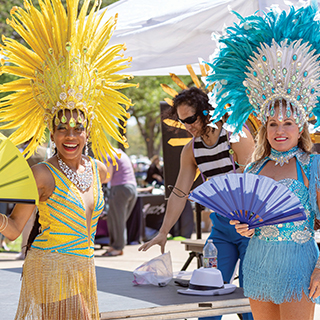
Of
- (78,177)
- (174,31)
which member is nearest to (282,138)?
(78,177)

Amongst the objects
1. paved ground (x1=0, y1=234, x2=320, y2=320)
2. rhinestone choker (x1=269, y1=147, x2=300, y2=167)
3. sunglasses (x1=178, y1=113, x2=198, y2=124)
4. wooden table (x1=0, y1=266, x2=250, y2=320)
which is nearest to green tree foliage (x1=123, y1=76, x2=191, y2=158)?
paved ground (x1=0, y1=234, x2=320, y2=320)

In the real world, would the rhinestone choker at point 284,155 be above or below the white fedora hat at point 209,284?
above

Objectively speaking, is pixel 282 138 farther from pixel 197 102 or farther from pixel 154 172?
pixel 154 172

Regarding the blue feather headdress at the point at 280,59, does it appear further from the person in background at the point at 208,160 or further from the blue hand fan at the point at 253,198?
the person in background at the point at 208,160

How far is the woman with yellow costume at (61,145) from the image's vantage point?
2523mm

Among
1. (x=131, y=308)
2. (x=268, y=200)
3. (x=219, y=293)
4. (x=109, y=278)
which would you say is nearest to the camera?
(x=268, y=200)

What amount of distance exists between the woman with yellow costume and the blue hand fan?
618 millimetres

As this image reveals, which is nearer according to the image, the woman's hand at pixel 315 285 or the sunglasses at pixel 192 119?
the woman's hand at pixel 315 285

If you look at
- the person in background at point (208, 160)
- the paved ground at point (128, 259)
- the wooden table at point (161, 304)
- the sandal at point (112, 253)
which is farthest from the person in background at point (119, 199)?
the wooden table at point (161, 304)

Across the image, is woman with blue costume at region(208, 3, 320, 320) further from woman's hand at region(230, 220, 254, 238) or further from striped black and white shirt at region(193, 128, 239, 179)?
striped black and white shirt at region(193, 128, 239, 179)

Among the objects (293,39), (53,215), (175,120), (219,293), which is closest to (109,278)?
(219,293)

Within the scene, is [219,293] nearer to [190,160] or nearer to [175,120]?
[190,160]

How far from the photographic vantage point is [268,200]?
98.2 inches

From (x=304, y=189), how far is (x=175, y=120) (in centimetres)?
228
